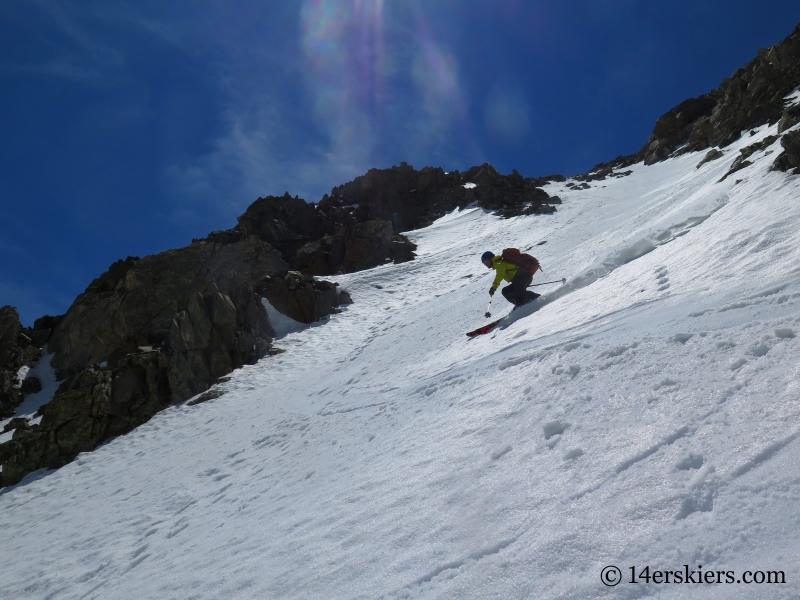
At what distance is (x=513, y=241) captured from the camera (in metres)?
33.7

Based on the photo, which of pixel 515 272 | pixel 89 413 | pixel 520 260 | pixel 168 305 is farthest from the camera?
pixel 168 305

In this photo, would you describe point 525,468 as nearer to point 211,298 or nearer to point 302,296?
point 211,298

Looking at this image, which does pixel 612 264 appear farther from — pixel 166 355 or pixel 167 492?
pixel 166 355

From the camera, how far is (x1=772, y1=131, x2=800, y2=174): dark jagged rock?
35.2 ft

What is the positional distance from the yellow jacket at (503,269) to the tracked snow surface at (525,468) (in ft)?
4.73

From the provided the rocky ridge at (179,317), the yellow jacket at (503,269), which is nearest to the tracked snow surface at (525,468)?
the yellow jacket at (503,269)

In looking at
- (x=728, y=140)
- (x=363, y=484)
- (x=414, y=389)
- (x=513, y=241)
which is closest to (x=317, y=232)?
(x=513, y=241)

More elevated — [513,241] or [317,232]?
[317,232]

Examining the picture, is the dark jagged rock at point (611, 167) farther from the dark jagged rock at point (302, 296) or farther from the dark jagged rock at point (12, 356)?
the dark jagged rock at point (12, 356)

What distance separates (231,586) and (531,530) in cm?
347

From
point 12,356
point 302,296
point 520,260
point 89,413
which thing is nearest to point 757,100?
point 520,260

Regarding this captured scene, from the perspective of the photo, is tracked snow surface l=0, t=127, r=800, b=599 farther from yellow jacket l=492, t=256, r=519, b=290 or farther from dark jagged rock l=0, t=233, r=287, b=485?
dark jagged rock l=0, t=233, r=287, b=485

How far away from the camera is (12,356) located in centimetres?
3094

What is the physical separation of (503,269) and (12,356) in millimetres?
34051
